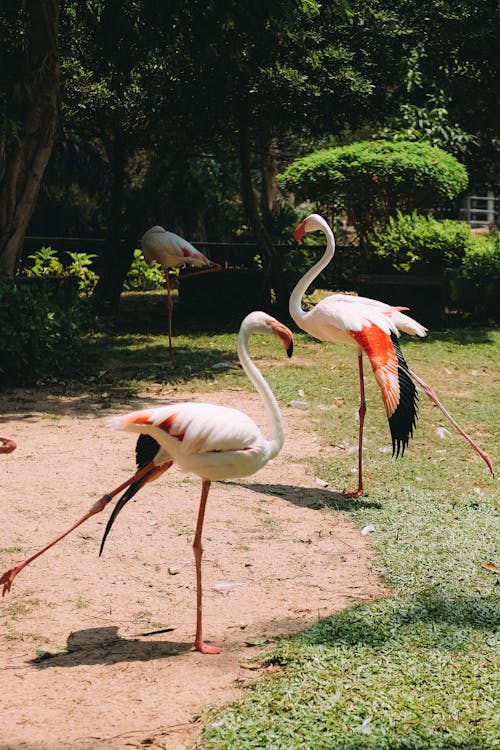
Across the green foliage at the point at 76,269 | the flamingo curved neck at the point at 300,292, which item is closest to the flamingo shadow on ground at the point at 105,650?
the flamingo curved neck at the point at 300,292

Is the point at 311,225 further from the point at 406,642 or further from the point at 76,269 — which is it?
the point at 76,269

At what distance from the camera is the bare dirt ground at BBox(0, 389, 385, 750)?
331cm

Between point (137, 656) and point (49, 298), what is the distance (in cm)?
673

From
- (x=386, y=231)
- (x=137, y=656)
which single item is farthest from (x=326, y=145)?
(x=137, y=656)

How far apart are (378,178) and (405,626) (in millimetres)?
10281

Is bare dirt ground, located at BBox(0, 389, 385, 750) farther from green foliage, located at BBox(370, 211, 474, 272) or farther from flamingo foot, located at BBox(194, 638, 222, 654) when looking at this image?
green foliage, located at BBox(370, 211, 474, 272)

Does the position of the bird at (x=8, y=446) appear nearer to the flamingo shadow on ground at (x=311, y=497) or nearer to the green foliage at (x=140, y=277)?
the flamingo shadow on ground at (x=311, y=497)

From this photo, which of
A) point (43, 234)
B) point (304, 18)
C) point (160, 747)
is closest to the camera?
point (160, 747)

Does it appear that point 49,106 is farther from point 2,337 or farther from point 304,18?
point 304,18

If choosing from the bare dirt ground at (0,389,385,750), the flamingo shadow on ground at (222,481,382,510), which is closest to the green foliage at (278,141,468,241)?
the bare dirt ground at (0,389,385,750)

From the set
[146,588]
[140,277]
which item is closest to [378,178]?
[140,277]

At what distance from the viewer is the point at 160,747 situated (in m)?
3.04

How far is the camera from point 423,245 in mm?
12516

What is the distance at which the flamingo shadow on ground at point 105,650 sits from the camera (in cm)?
370
